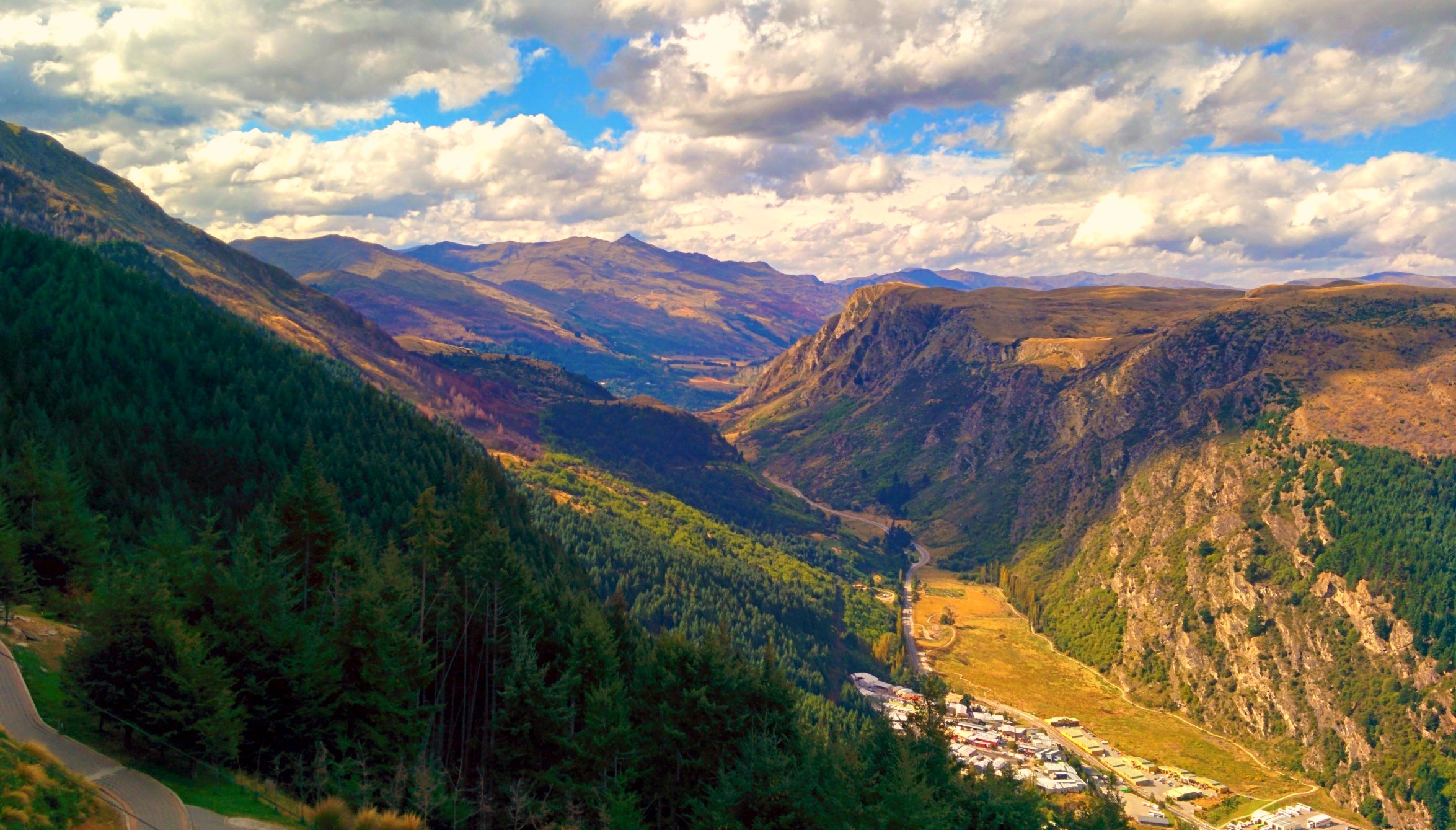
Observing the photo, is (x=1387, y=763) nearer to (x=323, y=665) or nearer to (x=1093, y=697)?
(x=1093, y=697)

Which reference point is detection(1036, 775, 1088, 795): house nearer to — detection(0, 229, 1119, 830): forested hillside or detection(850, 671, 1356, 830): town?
detection(850, 671, 1356, 830): town

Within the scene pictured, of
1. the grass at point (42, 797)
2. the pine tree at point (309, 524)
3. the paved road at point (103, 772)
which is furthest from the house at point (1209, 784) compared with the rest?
the grass at point (42, 797)

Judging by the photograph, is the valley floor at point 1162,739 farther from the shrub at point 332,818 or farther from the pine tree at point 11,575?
the pine tree at point 11,575

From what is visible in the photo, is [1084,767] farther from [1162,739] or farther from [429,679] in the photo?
[429,679]

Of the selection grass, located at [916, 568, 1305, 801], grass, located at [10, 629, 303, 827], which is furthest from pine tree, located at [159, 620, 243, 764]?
grass, located at [916, 568, 1305, 801]

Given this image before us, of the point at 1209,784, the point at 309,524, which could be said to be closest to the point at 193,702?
the point at 309,524
